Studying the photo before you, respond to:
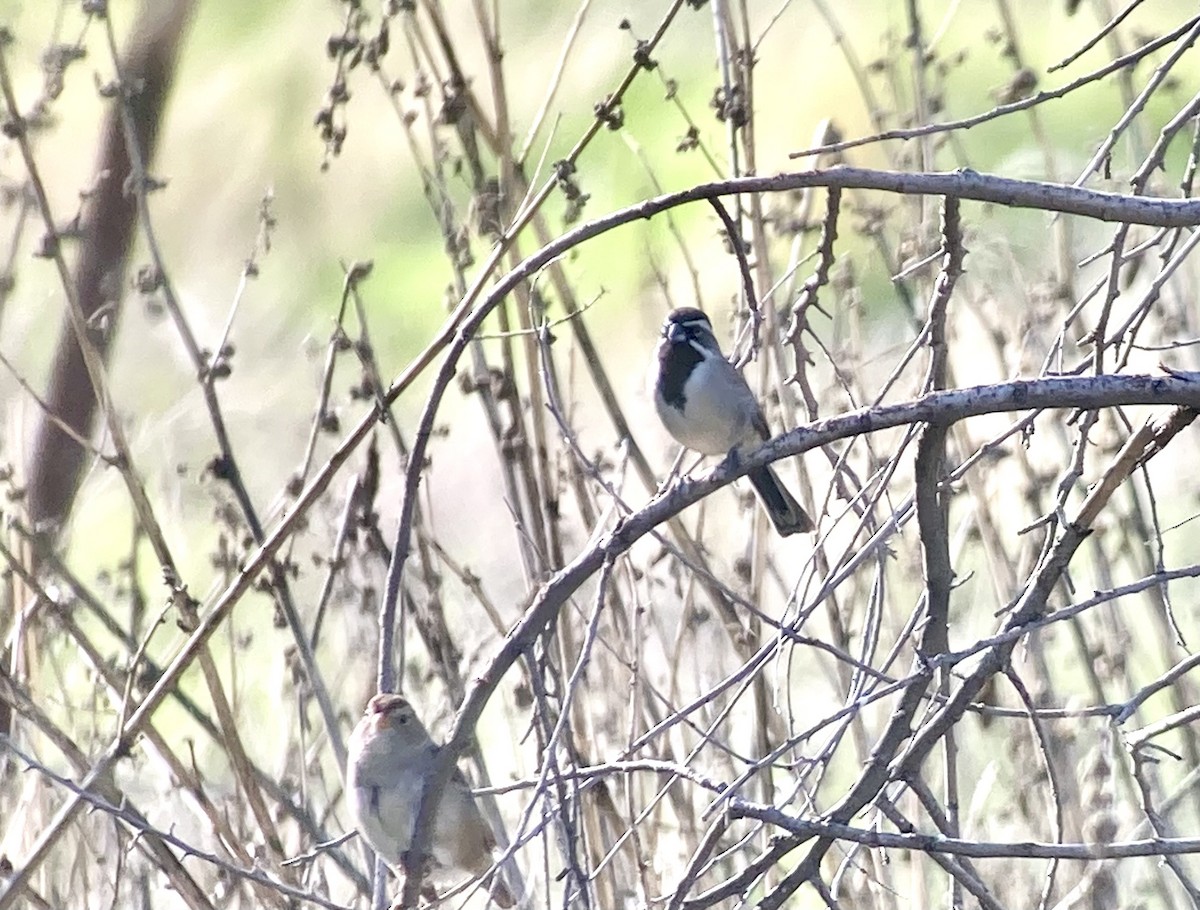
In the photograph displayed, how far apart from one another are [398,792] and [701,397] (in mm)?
1103

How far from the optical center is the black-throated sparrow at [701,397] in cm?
381

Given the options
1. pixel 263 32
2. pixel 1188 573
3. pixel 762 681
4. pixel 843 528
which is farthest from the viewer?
pixel 263 32

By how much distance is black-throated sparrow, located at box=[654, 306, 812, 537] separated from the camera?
12.5ft

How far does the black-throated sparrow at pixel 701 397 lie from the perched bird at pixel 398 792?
911mm

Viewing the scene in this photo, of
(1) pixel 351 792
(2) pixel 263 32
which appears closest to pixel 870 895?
(1) pixel 351 792

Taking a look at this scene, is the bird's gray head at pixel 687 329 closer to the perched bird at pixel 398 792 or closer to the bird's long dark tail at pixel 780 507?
the bird's long dark tail at pixel 780 507

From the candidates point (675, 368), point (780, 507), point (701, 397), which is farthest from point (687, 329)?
point (780, 507)

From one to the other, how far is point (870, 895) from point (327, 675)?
244 cm

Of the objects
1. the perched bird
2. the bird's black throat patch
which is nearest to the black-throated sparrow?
the bird's black throat patch

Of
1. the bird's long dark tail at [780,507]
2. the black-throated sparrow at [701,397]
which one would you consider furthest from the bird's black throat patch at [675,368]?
the bird's long dark tail at [780,507]

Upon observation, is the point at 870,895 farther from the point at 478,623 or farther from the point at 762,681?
the point at 478,623

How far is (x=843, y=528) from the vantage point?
631 cm

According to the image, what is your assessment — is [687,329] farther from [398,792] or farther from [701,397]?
[398,792]

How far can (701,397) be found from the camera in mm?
3820
